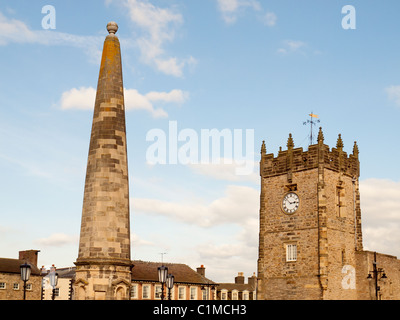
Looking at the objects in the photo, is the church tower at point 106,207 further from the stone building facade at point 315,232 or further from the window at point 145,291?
the window at point 145,291

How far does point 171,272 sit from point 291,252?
833 inches

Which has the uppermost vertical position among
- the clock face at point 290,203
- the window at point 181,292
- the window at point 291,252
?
the clock face at point 290,203

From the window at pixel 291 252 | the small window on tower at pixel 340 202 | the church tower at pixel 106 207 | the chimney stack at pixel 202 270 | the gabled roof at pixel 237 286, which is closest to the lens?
the church tower at pixel 106 207

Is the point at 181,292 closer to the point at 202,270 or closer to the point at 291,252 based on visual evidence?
the point at 202,270

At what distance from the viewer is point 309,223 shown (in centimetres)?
4591

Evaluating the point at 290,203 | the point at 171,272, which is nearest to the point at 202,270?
the point at 171,272

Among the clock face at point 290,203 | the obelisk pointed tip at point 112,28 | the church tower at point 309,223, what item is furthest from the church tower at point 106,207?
the clock face at point 290,203

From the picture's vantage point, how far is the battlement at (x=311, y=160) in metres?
46.6

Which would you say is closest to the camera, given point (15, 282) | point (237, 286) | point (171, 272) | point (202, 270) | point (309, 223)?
point (309, 223)

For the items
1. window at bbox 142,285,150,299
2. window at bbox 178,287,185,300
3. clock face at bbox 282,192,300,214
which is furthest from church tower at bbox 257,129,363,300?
window at bbox 178,287,185,300

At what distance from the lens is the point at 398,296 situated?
159 ft
